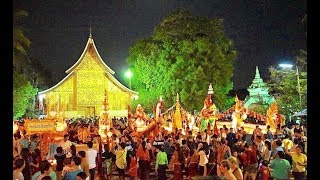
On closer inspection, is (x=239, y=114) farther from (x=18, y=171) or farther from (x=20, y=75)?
(x=18, y=171)

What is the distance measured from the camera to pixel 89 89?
136ft

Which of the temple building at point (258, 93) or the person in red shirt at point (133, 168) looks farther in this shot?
the temple building at point (258, 93)

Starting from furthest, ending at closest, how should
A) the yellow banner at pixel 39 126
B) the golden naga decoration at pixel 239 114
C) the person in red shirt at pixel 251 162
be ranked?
the golden naga decoration at pixel 239 114 < the yellow banner at pixel 39 126 < the person in red shirt at pixel 251 162

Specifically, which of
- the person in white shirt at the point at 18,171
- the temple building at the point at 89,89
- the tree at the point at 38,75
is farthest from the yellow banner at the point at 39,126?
the tree at the point at 38,75

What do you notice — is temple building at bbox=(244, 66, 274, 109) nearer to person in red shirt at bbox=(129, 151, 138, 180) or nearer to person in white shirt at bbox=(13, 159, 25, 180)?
person in red shirt at bbox=(129, 151, 138, 180)

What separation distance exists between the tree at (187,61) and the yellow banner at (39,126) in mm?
15433

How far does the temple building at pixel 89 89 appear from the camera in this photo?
4103 centimetres

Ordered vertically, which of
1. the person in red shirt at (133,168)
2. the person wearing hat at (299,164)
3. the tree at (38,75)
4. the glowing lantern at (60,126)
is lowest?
the person in red shirt at (133,168)

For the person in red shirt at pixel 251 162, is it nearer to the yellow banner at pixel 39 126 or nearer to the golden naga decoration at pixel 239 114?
the yellow banner at pixel 39 126

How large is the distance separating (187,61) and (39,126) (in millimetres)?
17142
